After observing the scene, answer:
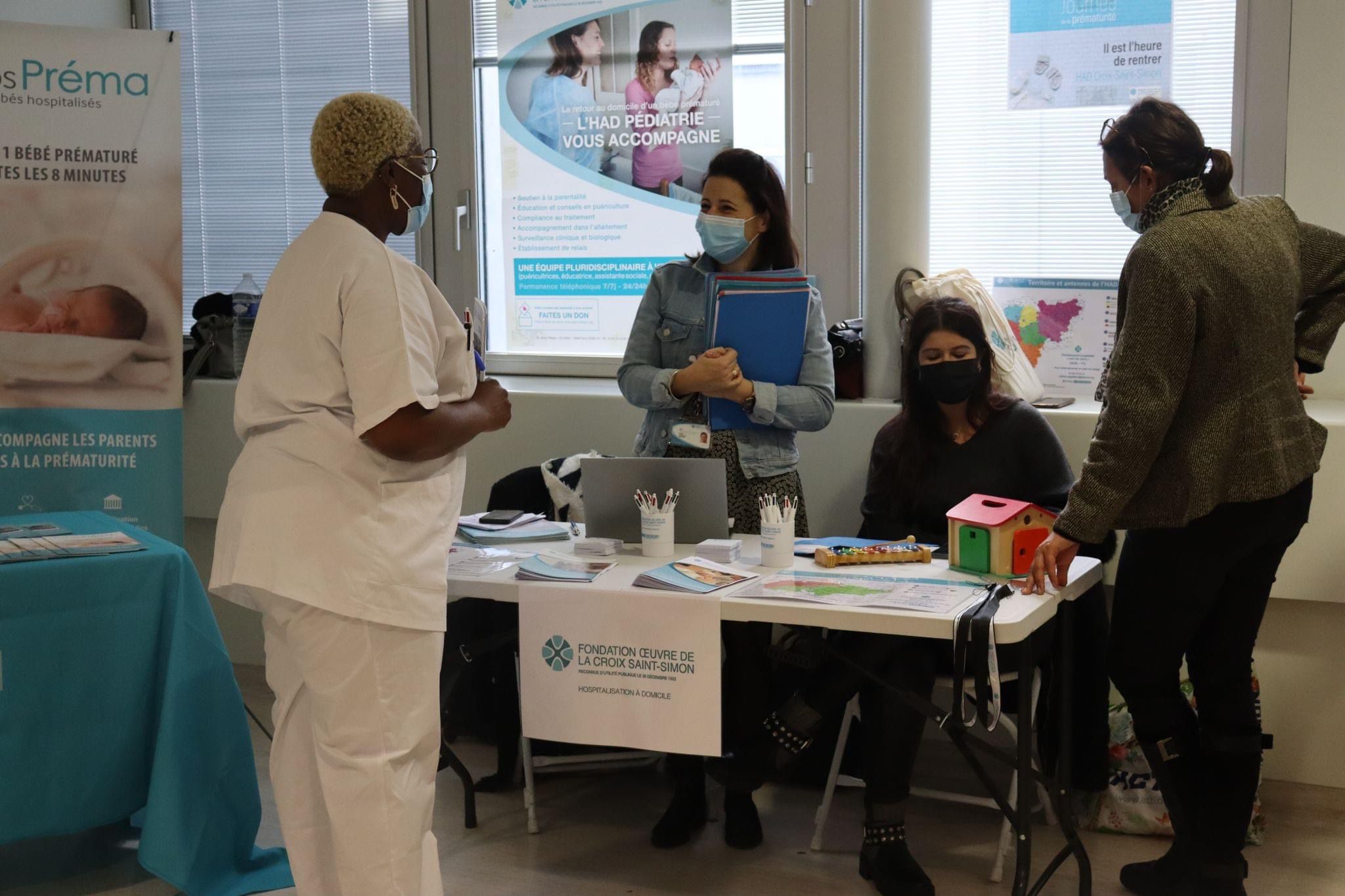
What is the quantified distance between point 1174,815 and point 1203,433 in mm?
861

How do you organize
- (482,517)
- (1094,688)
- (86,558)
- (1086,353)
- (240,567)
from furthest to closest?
(1086,353), (482,517), (1094,688), (86,558), (240,567)

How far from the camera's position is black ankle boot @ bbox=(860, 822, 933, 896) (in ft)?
9.05

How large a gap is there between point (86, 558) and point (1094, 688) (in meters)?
2.25

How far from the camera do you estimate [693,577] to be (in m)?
2.62

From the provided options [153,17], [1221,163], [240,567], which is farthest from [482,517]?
[153,17]

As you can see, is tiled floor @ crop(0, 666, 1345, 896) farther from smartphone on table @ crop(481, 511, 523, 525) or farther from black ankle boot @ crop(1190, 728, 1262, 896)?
smartphone on table @ crop(481, 511, 523, 525)

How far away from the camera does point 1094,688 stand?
3023 millimetres

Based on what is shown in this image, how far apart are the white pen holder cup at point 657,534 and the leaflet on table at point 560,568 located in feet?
0.31

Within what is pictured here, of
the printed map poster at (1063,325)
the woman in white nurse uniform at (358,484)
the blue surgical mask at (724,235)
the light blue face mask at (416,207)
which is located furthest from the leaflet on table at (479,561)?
the printed map poster at (1063,325)

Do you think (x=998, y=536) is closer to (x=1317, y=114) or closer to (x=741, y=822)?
(x=741, y=822)

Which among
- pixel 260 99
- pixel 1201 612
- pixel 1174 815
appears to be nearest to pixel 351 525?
pixel 1201 612

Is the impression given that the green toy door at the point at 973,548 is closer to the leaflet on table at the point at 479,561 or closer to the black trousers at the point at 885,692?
the black trousers at the point at 885,692

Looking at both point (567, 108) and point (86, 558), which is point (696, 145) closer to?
point (567, 108)

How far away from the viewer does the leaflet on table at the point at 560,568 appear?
8.82 ft
